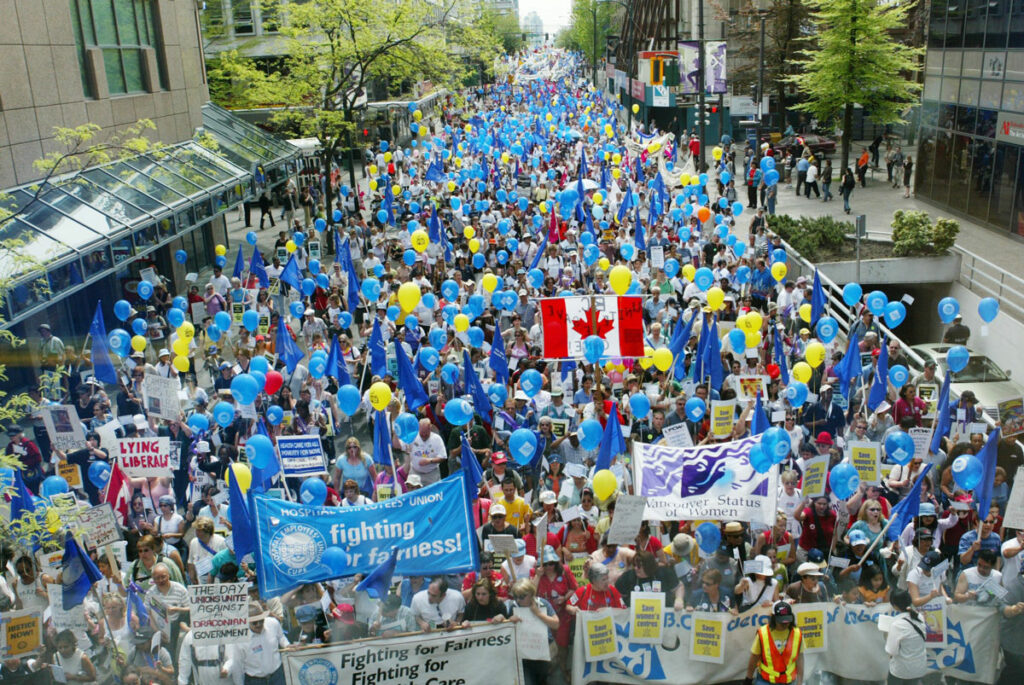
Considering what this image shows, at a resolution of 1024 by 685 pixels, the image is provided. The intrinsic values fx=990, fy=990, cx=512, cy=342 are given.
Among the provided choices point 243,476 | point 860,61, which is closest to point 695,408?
point 243,476

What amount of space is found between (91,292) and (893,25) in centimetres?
2431

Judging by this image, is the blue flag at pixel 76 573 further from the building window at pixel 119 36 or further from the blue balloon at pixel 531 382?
the building window at pixel 119 36

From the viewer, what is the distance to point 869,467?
9.08 meters

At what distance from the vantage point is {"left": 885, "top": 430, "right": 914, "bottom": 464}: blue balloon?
30.7 feet

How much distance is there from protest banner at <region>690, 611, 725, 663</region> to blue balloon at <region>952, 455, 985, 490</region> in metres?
2.97

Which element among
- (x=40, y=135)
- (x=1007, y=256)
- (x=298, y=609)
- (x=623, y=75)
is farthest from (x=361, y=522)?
(x=623, y=75)

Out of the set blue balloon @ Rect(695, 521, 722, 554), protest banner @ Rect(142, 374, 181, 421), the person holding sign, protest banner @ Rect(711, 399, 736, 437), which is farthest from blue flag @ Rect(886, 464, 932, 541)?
protest banner @ Rect(142, 374, 181, 421)

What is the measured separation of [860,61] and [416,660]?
28612mm

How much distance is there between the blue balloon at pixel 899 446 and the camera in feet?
30.7

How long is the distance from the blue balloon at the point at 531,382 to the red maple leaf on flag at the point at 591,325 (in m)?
0.83

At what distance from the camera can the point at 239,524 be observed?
8188 mm

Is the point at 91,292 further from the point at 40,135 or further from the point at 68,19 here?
the point at 68,19

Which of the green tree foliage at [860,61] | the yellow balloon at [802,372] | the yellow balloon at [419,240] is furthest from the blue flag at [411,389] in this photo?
the green tree foliage at [860,61]

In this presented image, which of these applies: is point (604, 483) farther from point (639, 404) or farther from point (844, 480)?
point (844, 480)
